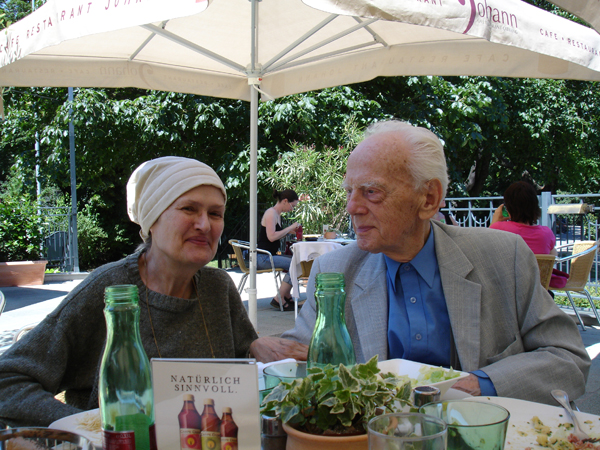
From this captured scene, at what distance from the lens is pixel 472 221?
9.37 metres

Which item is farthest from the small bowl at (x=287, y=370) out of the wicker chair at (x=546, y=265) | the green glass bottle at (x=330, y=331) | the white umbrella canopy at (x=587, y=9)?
the wicker chair at (x=546, y=265)

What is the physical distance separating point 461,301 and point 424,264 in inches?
7.8

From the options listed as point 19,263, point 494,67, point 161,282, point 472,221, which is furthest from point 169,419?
point 19,263

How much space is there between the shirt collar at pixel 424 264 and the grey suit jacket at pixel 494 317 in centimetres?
3

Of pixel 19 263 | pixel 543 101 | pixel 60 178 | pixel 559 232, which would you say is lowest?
pixel 19 263

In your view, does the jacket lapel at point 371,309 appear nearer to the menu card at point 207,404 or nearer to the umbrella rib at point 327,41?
the menu card at point 207,404

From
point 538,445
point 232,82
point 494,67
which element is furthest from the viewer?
point 232,82

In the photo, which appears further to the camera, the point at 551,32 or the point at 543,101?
the point at 543,101

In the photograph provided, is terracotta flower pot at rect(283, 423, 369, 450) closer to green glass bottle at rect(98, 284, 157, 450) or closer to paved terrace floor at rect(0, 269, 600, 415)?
green glass bottle at rect(98, 284, 157, 450)

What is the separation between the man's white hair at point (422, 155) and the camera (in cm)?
186

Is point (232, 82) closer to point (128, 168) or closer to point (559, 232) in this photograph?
point (559, 232)

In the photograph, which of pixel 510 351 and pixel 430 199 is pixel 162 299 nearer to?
pixel 430 199

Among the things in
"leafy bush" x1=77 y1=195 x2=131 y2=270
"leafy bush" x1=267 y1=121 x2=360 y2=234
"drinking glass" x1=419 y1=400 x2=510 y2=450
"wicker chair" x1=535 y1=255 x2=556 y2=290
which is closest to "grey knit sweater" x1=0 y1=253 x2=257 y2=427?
"drinking glass" x1=419 y1=400 x2=510 y2=450

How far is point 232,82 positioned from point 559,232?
672 cm
